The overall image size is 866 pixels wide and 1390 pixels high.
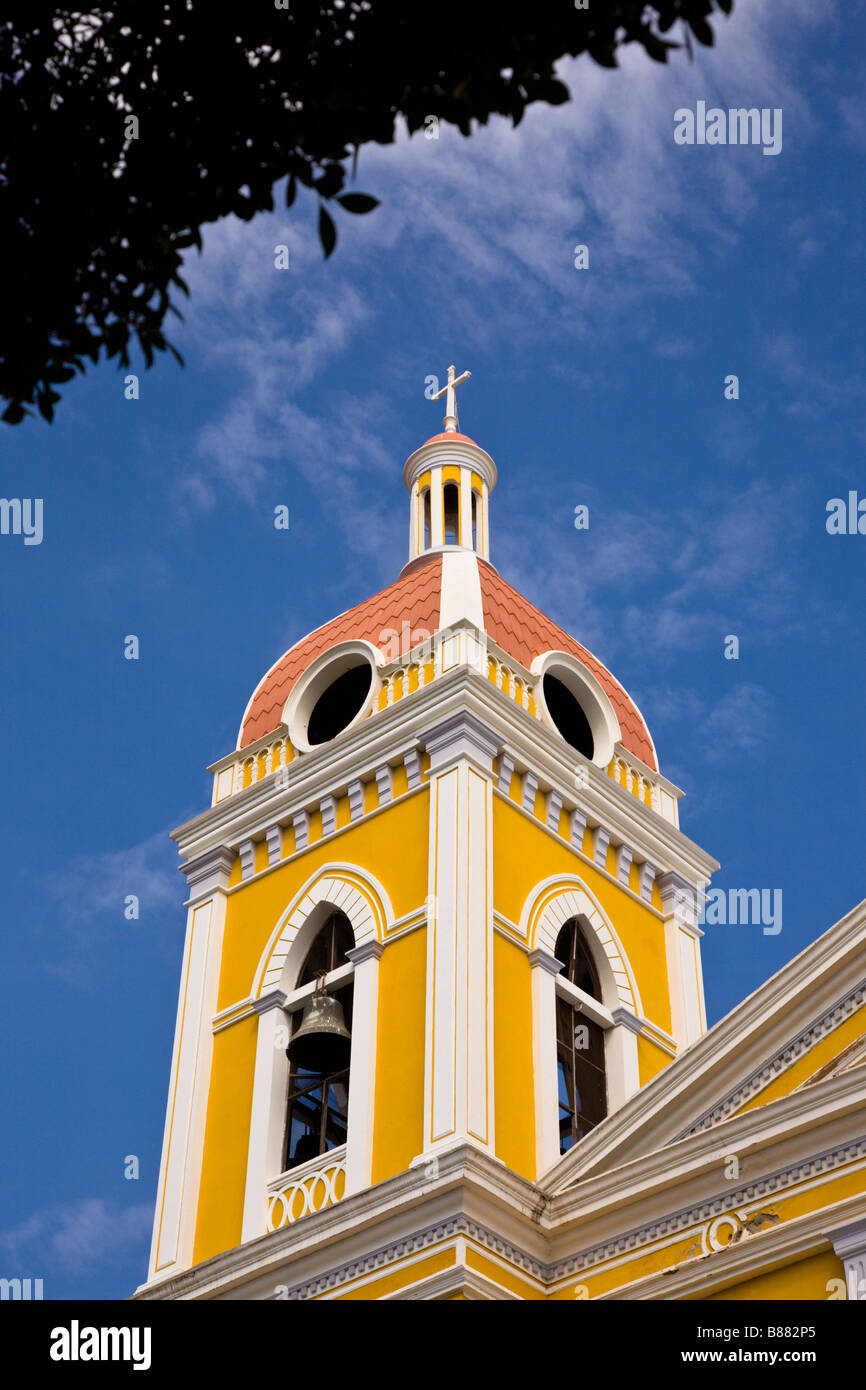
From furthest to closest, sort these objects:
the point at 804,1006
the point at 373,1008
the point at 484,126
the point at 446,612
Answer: the point at 446,612
the point at 373,1008
the point at 804,1006
the point at 484,126

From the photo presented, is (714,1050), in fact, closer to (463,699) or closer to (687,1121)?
(687,1121)

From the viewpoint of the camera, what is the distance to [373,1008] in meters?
14.8

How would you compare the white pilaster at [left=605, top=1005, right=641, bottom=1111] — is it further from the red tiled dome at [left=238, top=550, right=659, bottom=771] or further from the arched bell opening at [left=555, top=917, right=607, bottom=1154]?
the red tiled dome at [left=238, top=550, right=659, bottom=771]

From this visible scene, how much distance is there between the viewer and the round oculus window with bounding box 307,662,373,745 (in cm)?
1808

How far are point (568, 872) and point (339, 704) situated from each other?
11.0 feet

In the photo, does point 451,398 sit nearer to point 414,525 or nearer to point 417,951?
point 414,525

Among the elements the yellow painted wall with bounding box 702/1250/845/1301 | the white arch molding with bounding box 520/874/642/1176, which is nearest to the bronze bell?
the white arch molding with bounding box 520/874/642/1176

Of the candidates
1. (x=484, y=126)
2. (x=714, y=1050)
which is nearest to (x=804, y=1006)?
(x=714, y=1050)

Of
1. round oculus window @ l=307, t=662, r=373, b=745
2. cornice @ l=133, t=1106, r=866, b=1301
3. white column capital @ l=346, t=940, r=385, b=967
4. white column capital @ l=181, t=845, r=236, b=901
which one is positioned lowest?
cornice @ l=133, t=1106, r=866, b=1301

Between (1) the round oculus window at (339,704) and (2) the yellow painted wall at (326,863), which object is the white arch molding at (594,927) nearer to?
(2) the yellow painted wall at (326,863)

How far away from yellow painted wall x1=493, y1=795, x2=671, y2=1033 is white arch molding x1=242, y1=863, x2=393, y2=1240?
43.5 inches

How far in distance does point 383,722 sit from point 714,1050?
5080 mm

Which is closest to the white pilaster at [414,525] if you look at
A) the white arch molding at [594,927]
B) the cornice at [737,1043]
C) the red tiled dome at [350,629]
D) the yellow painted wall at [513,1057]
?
the red tiled dome at [350,629]

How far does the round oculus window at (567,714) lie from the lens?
18.3 metres
